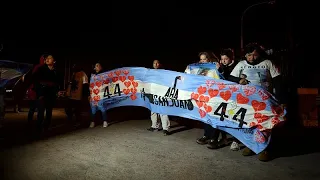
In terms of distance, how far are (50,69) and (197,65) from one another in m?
3.82

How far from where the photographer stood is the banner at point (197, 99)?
15.4ft

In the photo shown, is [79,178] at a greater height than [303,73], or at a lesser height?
lesser

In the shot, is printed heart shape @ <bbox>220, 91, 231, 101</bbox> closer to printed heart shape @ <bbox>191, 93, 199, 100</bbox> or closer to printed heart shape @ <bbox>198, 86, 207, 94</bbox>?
printed heart shape @ <bbox>198, 86, 207, 94</bbox>

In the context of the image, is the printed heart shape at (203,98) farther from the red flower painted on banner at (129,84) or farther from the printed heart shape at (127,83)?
the printed heart shape at (127,83)

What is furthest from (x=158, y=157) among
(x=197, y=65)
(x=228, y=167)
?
(x=197, y=65)

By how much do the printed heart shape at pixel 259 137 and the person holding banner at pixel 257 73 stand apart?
0.87 feet

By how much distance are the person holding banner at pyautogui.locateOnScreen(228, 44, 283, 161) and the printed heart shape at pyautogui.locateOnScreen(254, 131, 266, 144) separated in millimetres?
266

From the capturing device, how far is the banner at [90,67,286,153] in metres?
4.68

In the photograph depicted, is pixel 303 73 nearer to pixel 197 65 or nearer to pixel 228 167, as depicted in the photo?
pixel 197 65

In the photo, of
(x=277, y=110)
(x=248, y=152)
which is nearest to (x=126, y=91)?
(x=248, y=152)

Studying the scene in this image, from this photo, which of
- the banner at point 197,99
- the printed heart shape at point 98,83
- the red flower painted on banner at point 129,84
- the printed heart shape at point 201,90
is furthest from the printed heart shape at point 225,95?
the printed heart shape at point 98,83

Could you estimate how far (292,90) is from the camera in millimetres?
11148

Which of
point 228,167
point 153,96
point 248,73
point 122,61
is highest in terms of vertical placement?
point 122,61

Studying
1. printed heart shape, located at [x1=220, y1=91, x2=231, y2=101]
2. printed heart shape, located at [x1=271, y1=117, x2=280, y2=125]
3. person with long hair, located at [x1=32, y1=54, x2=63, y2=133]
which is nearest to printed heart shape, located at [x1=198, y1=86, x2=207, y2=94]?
printed heart shape, located at [x1=220, y1=91, x2=231, y2=101]
